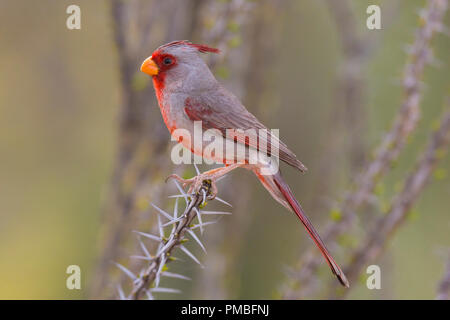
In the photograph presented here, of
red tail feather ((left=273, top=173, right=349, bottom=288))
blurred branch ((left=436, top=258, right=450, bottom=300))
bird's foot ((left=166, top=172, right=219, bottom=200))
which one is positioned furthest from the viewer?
blurred branch ((left=436, top=258, right=450, bottom=300))

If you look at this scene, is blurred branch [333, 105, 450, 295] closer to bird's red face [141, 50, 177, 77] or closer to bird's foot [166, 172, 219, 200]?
bird's foot [166, 172, 219, 200]

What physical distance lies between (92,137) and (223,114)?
5096 mm

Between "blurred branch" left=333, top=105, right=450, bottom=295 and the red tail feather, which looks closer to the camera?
the red tail feather

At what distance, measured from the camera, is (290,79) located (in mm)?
7906

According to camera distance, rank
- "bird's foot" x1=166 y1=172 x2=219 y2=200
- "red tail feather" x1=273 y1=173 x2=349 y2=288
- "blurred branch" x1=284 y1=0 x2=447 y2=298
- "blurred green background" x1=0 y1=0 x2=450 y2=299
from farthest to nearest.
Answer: "blurred green background" x1=0 y1=0 x2=450 y2=299 < "blurred branch" x1=284 y1=0 x2=447 y2=298 < "bird's foot" x1=166 y1=172 x2=219 y2=200 < "red tail feather" x1=273 y1=173 x2=349 y2=288

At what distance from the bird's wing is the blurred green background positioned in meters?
4.21

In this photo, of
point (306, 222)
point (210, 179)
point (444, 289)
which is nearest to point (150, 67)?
point (210, 179)

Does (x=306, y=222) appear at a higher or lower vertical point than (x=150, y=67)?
lower

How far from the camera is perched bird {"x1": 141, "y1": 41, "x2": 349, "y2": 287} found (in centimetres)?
289

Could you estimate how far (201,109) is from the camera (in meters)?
3.03

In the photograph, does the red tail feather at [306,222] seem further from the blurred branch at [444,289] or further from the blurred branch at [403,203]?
the blurred branch at [403,203]

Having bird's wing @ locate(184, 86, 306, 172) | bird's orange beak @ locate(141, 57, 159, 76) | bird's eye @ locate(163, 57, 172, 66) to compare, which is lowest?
bird's wing @ locate(184, 86, 306, 172)

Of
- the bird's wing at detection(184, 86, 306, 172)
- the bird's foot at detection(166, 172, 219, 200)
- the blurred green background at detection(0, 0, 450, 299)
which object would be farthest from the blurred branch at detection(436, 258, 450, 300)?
the blurred green background at detection(0, 0, 450, 299)

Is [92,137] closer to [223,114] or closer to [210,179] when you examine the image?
[223,114]
